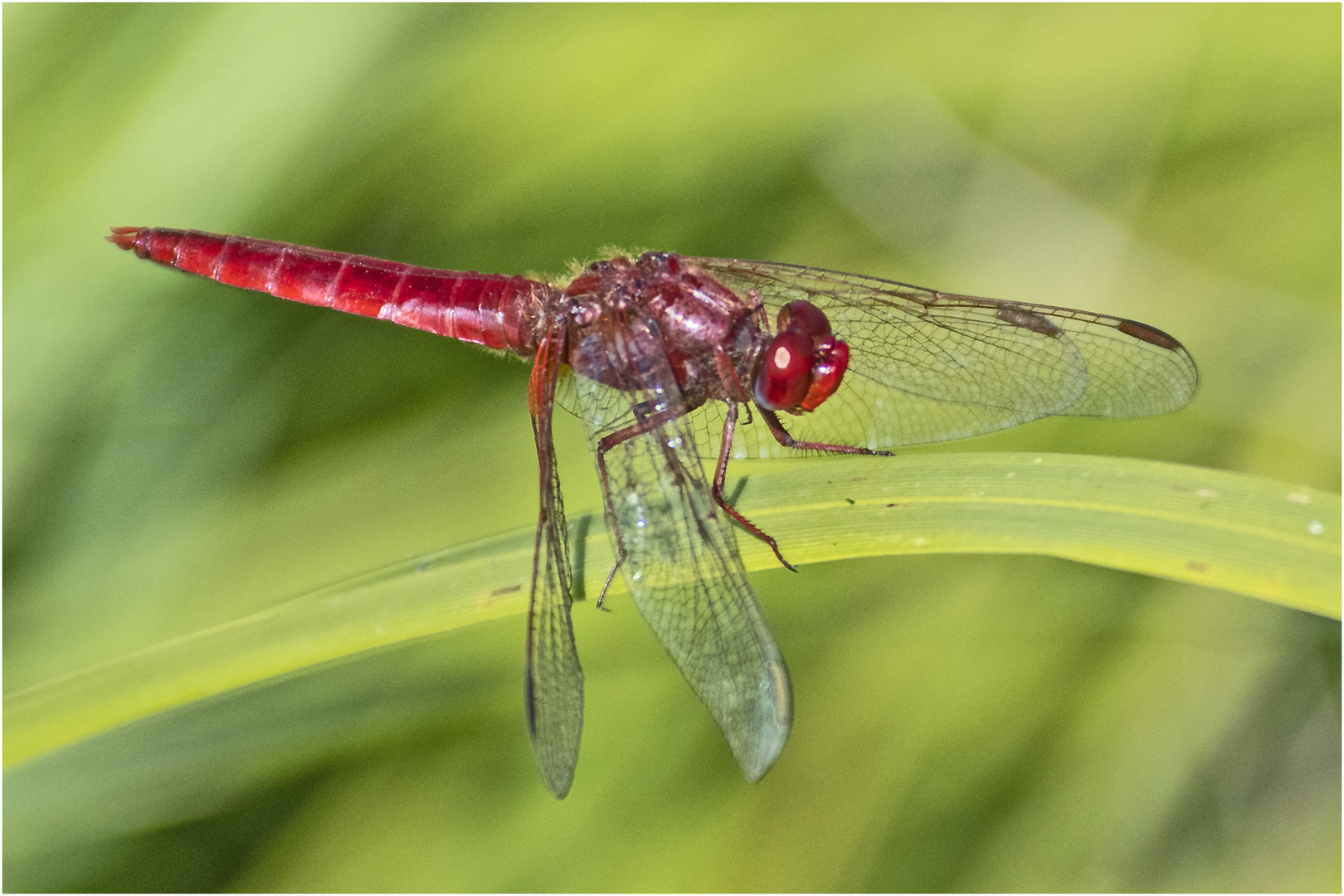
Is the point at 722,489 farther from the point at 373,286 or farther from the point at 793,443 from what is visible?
the point at 373,286

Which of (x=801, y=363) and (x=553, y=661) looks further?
(x=801, y=363)

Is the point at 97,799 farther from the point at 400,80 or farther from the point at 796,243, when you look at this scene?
the point at 796,243

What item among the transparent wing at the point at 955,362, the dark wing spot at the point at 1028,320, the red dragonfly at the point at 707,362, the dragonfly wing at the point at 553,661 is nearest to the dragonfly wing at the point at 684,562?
the red dragonfly at the point at 707,362

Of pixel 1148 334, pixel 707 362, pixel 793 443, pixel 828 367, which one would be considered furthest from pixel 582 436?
pixel 1148 334

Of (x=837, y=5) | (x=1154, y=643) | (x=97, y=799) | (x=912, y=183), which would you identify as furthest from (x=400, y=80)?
(x=1154, y=643)

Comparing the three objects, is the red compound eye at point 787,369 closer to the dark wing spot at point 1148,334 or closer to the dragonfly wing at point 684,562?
the dragonfly wing at point 684,562

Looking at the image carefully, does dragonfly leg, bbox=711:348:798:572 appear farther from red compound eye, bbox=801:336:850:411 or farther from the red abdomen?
the red abdomen
